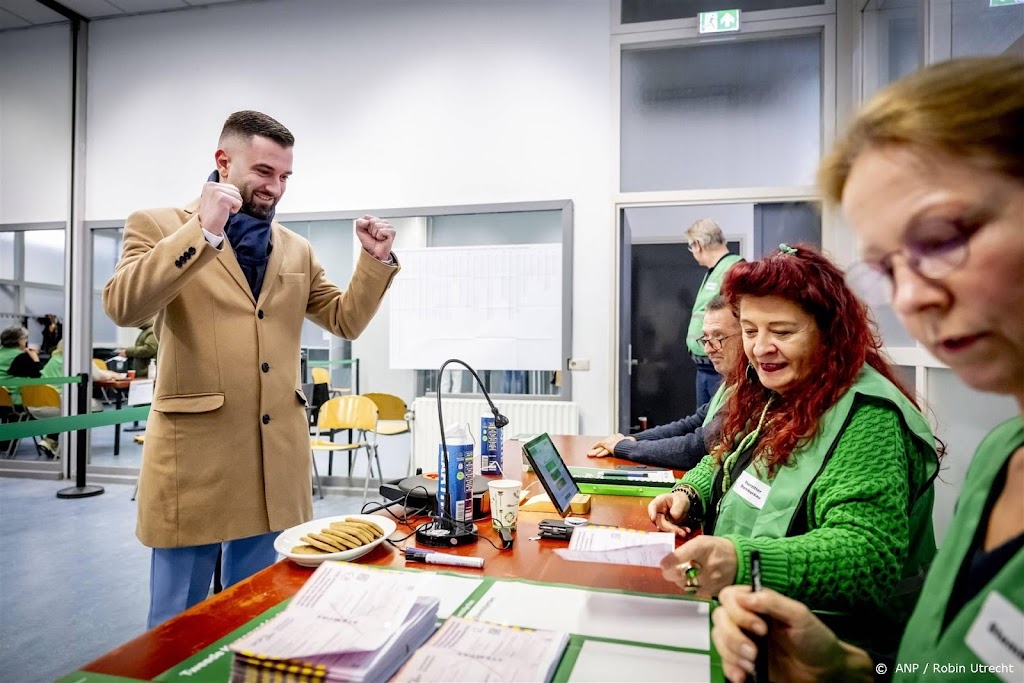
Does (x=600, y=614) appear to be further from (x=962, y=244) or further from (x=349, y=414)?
(x=349, y=414)

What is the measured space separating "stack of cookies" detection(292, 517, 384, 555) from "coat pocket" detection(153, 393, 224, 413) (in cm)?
56

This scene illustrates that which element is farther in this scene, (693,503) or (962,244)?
(693,503)

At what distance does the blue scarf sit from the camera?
66.5 inches

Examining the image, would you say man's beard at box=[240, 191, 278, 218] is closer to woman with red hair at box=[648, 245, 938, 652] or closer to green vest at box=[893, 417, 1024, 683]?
woman with red hair at box=[648, 245, 938, 652]

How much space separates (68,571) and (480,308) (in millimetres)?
2890

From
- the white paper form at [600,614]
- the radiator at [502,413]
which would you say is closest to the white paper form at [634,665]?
the white paper form at [600,614]

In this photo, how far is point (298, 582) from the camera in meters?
1.08

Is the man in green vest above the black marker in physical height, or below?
above

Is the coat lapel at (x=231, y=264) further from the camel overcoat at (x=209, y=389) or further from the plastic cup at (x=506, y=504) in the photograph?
the plastic cup at (x=506, y=504)

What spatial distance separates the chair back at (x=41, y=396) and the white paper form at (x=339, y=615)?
16.6ft

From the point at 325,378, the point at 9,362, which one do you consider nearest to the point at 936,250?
the point at 325,378

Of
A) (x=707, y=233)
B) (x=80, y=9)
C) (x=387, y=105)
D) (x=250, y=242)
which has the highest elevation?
(x=80, y=9)

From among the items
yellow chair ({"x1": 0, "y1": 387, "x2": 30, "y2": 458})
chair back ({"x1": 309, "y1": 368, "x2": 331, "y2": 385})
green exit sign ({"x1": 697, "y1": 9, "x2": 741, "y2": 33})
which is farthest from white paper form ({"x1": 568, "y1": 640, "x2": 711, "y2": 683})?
yellow chair ({"x1": 0, "y1": 387, "x2": 30, "y2": 458})

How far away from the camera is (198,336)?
5.26 feet
